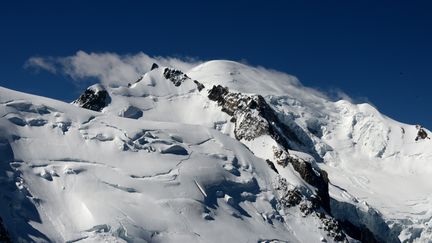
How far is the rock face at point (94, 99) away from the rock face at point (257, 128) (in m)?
19.7

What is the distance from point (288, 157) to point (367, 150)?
236 ft

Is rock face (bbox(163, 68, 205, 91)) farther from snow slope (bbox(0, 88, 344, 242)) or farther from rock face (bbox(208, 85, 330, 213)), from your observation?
snow slope (bbox(0, 88, 344, 242))

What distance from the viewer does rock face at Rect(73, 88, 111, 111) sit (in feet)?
375

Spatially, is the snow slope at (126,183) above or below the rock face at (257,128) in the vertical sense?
below

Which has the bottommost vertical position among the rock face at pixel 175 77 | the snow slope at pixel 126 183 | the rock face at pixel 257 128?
the snow slope at pixel 126 183

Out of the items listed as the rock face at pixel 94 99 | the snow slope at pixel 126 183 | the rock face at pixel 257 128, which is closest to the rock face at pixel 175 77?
the rock face at pixel 257 128

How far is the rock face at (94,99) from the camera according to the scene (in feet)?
375

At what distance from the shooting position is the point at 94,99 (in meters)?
115

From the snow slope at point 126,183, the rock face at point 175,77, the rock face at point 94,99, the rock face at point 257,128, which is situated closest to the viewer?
the snow slope at point 126,183

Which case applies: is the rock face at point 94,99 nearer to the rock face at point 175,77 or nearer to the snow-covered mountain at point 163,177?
the snow-covered mountain at point 163,177

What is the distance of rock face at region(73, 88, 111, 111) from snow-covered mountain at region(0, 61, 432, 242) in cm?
22

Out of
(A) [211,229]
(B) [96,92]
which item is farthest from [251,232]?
(B) [96,92]

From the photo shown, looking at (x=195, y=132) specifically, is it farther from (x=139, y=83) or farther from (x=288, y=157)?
(x=139, y=83)

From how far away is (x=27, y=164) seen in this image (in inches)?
2773
